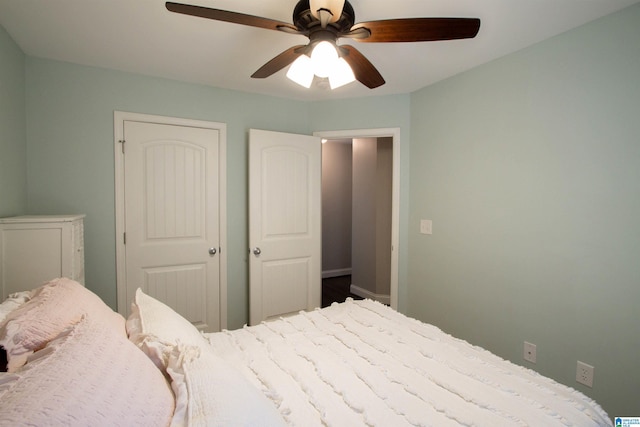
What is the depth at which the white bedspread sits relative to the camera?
3.19 feet

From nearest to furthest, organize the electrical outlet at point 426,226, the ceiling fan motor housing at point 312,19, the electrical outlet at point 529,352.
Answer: the ceiling fan motor housing at point 312,19, the electrical outlet at point 529,352, the electrical outlet at point 426,226

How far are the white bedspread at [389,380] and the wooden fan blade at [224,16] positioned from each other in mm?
1456

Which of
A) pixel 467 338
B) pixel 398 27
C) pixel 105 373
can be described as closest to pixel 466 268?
pixel 467 338

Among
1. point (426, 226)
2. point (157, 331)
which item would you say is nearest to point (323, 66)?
point (157, 331)

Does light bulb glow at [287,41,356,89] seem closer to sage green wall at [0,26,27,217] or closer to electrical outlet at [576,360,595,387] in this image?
sage green wall at [0,26,27,217]

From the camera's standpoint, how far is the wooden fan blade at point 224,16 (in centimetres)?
120

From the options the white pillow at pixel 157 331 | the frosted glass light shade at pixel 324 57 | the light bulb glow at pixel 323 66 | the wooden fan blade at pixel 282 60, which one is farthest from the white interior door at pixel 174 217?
the frosted glass light shade at pixel 324 57

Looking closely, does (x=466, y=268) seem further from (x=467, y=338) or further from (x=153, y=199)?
(x=153, y=199)

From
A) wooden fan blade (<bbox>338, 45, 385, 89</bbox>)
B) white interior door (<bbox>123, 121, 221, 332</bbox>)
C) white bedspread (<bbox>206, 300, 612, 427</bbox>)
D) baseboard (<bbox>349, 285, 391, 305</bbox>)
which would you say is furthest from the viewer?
baseboard (<bbox>349, 285, 391, 305</bbox>)

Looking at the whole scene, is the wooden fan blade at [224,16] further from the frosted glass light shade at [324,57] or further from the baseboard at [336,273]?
the baseboard at [336,273]

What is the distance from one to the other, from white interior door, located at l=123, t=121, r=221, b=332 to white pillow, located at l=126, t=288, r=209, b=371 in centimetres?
129

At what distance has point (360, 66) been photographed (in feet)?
5.46

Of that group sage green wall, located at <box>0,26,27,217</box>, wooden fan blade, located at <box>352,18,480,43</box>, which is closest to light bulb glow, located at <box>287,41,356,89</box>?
wooden fan blade, located at <box>352,18,480,43</box>

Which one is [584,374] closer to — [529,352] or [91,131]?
[529,352]
